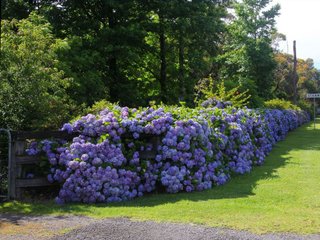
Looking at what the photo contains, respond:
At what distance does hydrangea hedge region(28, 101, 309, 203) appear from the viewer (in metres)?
8.16

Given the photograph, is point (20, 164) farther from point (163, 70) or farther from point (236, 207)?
point (163, 70)

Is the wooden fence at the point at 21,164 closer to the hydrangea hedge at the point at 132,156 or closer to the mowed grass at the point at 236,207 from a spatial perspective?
the hydrangea hedge at the point at 132,156

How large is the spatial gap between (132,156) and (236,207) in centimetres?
244

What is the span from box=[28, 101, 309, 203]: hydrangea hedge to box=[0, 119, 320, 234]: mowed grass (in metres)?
0.30

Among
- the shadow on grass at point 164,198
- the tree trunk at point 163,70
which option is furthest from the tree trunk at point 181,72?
the shadow on grass at point 164,198

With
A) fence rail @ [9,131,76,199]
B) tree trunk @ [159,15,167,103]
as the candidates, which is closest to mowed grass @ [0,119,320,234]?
fence rail @ [9,131,76,199]

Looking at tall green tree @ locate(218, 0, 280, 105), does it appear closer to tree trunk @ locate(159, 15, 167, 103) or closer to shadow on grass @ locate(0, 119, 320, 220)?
tree trunk @ locate(159, 15, 167, 103)

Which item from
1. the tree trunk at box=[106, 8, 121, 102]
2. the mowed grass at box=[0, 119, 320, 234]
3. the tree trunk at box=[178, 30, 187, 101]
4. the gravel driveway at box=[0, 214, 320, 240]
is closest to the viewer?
the gravel driveway at box=[0, 214, 320, 240]

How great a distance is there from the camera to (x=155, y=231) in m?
5.96

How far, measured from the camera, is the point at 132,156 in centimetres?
880

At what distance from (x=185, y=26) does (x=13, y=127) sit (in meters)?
16.2

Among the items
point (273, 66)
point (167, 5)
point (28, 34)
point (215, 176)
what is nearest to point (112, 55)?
point (167, 5)

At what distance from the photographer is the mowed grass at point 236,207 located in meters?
6.37

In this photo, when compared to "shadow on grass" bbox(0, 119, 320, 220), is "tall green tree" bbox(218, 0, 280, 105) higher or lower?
higher
